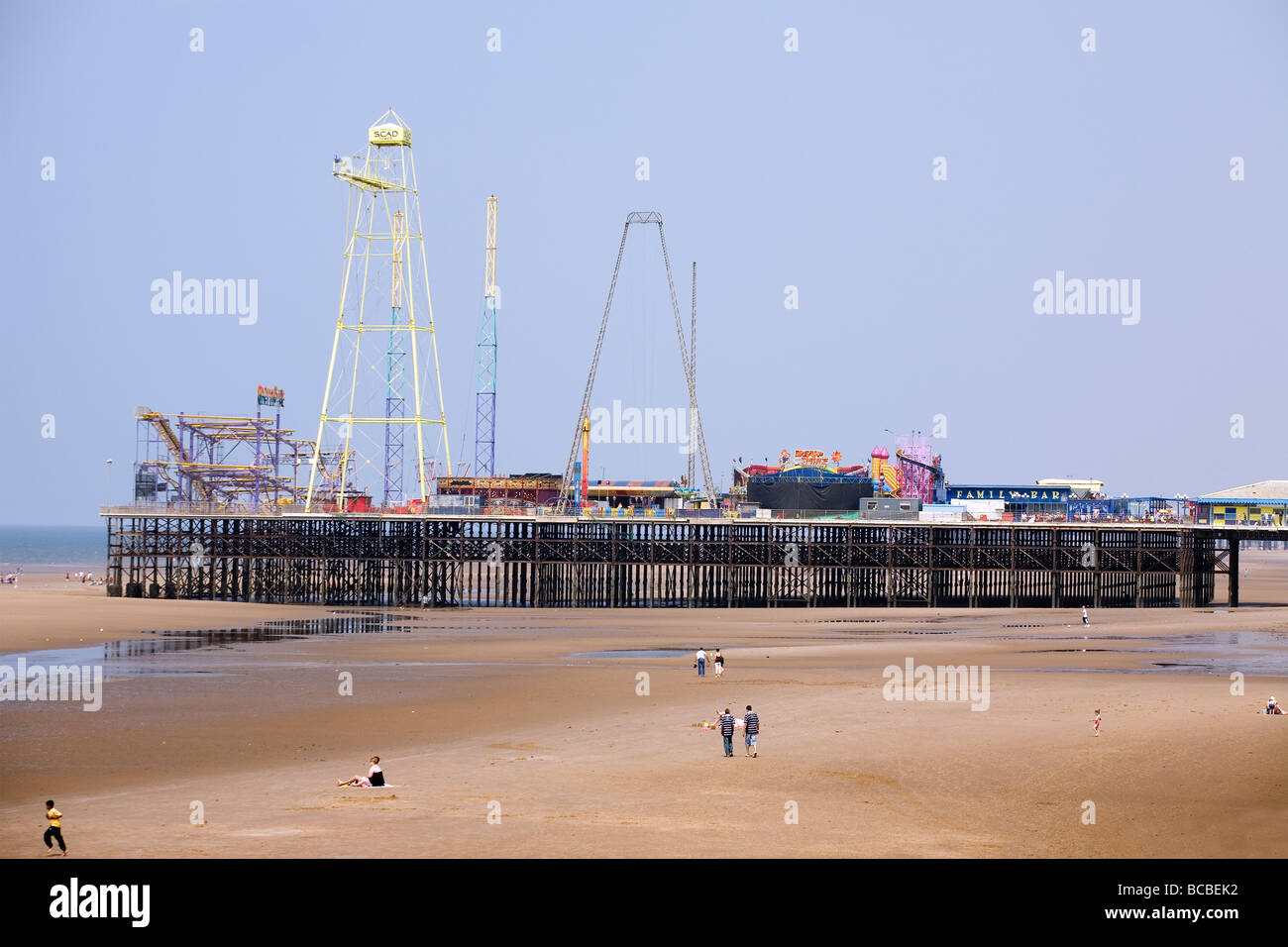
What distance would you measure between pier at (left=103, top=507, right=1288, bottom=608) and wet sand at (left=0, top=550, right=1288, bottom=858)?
88.8 ft

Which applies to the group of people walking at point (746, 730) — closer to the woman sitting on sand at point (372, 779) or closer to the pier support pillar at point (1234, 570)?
the woman sitting on sand at point (372, 779)

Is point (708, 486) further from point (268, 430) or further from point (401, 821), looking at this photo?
point (401, 821)

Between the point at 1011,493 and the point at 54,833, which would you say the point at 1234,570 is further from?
the point at 54,833

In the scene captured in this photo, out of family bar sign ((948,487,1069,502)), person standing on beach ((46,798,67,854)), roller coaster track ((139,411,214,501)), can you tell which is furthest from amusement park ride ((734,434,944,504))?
person standing on beach ((46,798,67,854))

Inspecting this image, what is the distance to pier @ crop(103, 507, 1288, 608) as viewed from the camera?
72.9 metres

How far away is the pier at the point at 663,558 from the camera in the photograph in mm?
72938

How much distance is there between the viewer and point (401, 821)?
18766 mm

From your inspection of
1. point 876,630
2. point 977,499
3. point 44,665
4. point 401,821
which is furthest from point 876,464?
point 401,821

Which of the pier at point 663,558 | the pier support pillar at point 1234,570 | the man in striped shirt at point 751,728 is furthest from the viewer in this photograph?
the pier at point 663,558

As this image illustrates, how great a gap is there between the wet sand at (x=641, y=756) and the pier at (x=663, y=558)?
A: 88.8 feet

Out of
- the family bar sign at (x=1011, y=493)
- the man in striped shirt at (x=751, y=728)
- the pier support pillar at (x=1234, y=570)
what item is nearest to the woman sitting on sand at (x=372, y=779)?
the man in striped shirt at (x=751, y=728)

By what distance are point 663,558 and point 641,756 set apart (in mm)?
51437
